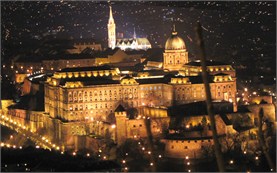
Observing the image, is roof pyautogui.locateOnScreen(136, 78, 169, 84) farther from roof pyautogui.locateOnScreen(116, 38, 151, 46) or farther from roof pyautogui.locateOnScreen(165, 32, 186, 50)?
roof pyautogui.locateOnScreen(116, 38, 151, 46)

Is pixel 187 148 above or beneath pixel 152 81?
beneath

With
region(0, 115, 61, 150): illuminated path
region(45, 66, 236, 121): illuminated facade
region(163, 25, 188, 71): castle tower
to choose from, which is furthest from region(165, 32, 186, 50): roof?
region(0, 115, 61, 150): illuminated path

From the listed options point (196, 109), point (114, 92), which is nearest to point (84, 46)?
point (114, 92)

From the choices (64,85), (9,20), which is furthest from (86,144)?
(9,20)

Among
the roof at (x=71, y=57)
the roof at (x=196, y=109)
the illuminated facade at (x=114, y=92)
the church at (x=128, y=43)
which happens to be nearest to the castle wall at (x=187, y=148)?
the roof at (x=196, y=109)

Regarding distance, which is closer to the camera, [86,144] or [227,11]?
[86,144]

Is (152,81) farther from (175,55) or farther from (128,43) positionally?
(128,43)

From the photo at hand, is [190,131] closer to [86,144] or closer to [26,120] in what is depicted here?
[86,144]

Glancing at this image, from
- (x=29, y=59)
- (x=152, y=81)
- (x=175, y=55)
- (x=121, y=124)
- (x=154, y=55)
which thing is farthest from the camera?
(x=29, y=59)
